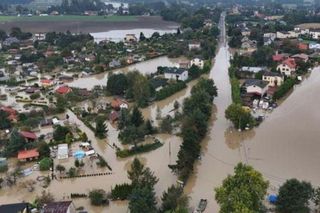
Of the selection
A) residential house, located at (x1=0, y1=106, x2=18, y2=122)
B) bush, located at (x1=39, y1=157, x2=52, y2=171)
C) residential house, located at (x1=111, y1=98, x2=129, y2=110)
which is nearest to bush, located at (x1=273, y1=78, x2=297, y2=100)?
residential house, located at (x1=111, y1=98, x2=129, y2=110)

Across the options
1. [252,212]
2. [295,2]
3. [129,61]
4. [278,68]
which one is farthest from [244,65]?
[295,2]

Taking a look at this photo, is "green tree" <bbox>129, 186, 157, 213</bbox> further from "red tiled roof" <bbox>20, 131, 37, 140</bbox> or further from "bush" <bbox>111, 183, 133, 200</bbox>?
"red tiled roof" <bbox>20, 131, 37, 140</bbox>

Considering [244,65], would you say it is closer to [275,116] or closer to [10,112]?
[275,116]

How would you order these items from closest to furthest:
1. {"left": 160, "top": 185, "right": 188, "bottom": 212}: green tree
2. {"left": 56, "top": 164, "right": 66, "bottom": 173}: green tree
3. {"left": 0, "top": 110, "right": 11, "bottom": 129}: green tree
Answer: {"left": 160, "top": 185, "right": 188, "bottom": 212}: green tree → {"left": 56, "top": 164, "right": 66, "bottom": 173}: green tree → {"left": 0, "top": 110, "right": 11, "bottom": 129}: green tree

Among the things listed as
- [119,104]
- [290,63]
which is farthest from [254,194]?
[290,63]

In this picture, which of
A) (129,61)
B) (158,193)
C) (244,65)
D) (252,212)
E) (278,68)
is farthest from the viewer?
(129,61)

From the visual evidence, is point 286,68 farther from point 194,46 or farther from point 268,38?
point 268,38

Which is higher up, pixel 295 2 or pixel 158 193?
pixel 295 2
